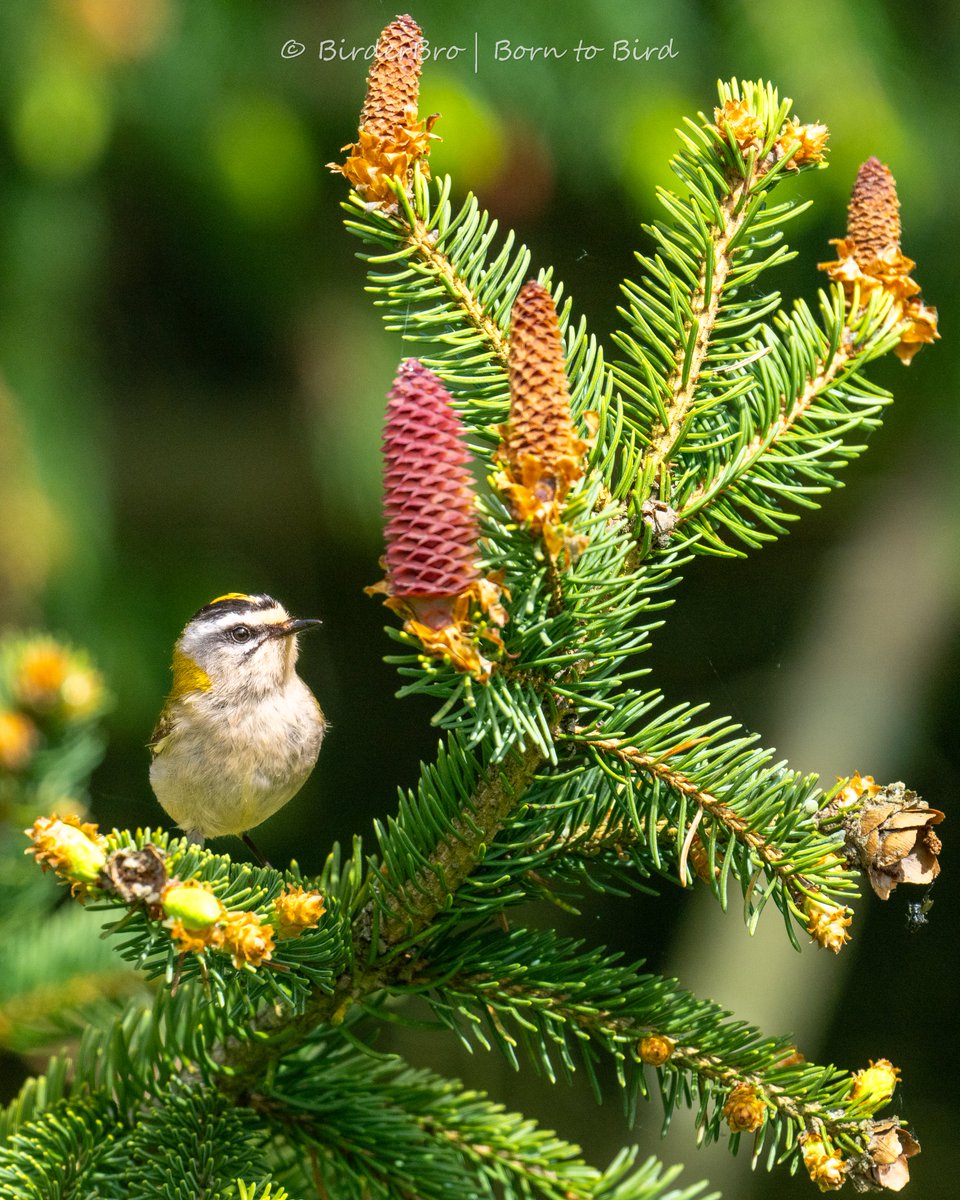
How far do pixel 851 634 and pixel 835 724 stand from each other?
28cm

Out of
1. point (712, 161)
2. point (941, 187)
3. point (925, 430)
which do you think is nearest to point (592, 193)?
point (941, 187)

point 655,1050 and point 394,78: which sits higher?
point 394,78

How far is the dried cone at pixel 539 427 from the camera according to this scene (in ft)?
2.60

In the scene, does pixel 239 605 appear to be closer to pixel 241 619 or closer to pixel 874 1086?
pixel 241 619

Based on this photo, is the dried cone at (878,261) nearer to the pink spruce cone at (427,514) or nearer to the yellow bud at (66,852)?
the pink spruce cone at (427,514)

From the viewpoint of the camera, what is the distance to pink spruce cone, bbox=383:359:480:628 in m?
0.81

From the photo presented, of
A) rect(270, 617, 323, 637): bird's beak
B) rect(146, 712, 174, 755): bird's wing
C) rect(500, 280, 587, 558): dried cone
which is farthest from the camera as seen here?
rect(146, 712, 174, 755): bird's wing

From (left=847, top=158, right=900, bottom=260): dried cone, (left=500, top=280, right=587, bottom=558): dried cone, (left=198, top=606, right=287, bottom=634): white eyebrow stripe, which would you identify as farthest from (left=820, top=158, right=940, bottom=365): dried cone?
(left=198, top=606, right=287, bottom=634): white eyebrow stripe

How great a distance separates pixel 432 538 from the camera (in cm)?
81

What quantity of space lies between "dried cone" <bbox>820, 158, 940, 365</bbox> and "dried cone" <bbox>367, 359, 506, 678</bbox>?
0.38 meters

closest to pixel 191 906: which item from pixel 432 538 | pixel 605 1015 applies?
pixel 432 538

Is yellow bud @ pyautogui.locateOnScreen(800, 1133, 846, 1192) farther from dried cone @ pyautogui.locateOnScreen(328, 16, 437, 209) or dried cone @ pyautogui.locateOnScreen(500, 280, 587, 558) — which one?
dried cone @ pyautogui.locateOnScreen(328, 16, 437, 209)

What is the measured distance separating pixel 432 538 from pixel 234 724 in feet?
4.08

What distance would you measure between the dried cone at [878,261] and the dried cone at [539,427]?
0.31 meters
